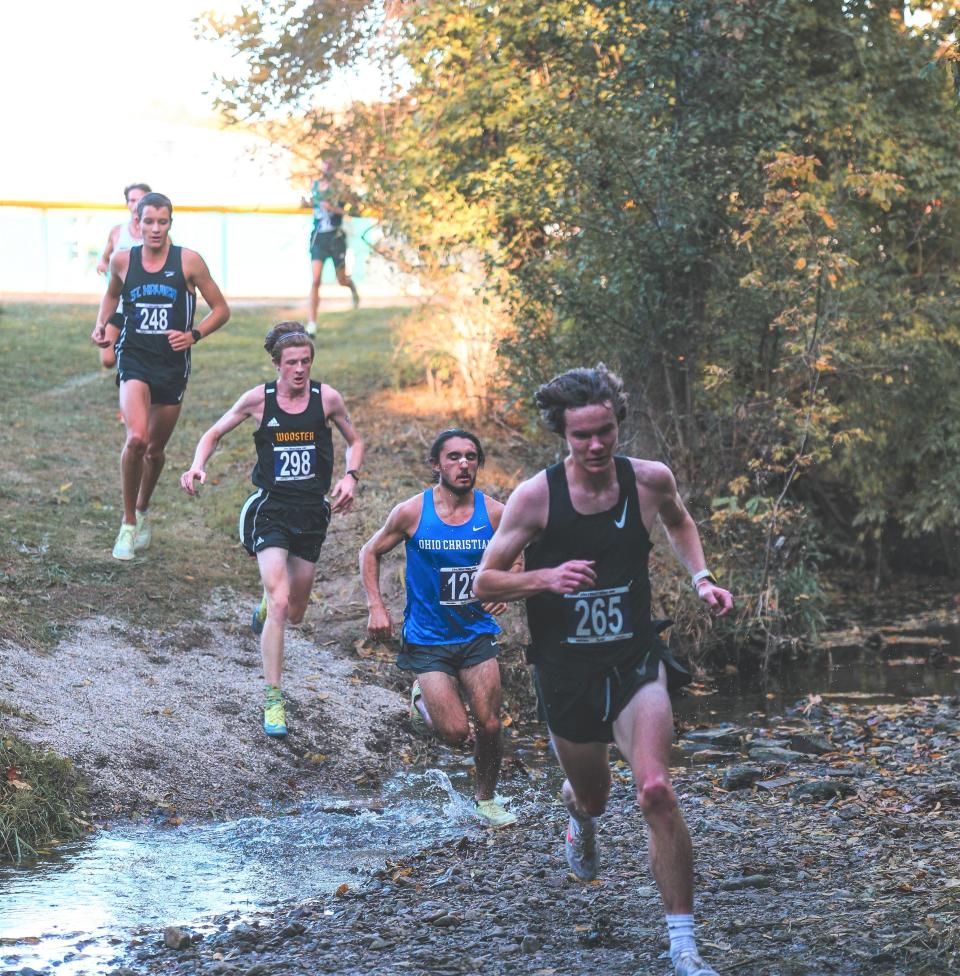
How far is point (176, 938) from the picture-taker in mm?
5973

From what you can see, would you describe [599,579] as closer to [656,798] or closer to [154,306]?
[656,798]

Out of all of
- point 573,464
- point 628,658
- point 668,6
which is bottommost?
point 628,658

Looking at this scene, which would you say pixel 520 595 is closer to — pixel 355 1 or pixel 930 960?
Result: pixel 930 960

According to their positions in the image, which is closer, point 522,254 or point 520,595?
point 520,595

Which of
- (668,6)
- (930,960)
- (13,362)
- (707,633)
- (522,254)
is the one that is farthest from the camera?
(13,362)

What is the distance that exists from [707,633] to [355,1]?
9919mm

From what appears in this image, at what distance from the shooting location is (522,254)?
51.1ft

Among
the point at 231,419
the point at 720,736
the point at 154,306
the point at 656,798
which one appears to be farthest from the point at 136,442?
the point at 656,798

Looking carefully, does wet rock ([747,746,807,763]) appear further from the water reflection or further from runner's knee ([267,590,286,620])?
runner's knee ([267,590,286,620])

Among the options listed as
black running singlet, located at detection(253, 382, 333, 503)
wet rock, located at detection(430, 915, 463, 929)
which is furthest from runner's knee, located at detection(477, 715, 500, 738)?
black running singlet, located at detection(253, 382, 333, 503)

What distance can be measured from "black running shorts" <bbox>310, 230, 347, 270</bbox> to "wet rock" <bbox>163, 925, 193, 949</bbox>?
14.2 metres

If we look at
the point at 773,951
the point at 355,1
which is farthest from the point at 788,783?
the point at 355,1

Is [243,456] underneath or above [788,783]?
above

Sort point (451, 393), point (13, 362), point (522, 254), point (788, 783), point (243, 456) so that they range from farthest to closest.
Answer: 1. point (13, 362)
2. point (451, 393)
3. point (243, 456)
4. point (522, 254)
5. point (788, 783)
